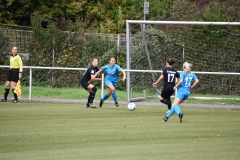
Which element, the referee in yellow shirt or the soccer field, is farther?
the referee in yellow shirt

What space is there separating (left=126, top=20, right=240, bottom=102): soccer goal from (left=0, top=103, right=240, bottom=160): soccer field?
4401 mm

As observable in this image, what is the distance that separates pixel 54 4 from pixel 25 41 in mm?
6851

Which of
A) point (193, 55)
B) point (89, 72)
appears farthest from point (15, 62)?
point (193, 55)

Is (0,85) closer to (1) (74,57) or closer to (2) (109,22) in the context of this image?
(1) (74,57)

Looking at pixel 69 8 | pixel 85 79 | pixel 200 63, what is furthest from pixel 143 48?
pixel 69 8

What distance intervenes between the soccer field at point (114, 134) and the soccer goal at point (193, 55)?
4.40 metres

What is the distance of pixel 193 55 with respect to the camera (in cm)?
2823

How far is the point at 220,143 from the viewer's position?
15.0 m

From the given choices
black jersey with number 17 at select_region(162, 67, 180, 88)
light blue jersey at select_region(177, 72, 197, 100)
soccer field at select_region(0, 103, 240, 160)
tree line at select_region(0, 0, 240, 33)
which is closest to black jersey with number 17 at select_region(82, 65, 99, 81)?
soccer field at select_region(0, 103, 240, 160)

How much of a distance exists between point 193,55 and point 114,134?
40.2 ft

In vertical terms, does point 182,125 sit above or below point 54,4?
below

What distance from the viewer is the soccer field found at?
13383mm

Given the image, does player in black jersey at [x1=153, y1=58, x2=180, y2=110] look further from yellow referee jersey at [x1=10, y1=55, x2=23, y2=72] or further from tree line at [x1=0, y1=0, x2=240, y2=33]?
tree line at [x1=0, y1=0, x2=240, y2=33]

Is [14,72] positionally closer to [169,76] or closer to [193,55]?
[193,55]
